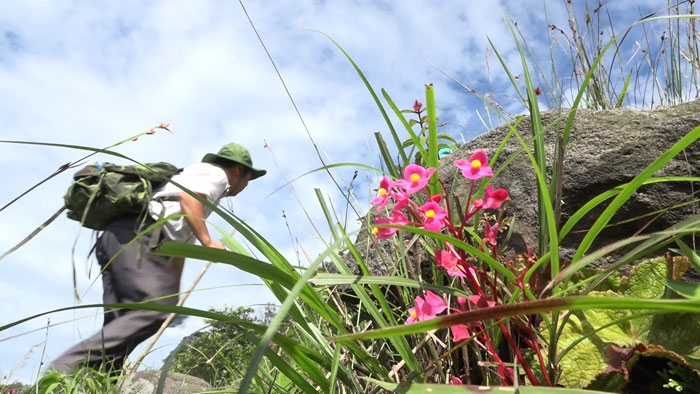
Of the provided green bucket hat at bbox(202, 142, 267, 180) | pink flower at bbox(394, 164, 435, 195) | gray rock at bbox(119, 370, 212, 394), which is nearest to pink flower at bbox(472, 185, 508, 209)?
pink flower at bbox(394, 164, 435, 195)

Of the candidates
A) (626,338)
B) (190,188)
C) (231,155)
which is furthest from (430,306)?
(231,155)

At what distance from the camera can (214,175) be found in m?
4.15

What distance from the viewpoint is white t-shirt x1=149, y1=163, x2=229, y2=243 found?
384 centimetres

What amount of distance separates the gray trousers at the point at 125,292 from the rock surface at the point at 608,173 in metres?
2.18

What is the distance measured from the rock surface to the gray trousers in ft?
7.17

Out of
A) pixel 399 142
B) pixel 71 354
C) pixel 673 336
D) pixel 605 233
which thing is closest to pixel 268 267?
pixel 399 142

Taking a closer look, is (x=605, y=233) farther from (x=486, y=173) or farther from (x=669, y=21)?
(x=669, y=21)

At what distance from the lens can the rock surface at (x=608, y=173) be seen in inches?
65.8

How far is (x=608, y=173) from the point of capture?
5.71 ft

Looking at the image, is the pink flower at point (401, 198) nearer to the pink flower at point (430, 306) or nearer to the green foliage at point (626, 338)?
the pink flower at point (430, 306)

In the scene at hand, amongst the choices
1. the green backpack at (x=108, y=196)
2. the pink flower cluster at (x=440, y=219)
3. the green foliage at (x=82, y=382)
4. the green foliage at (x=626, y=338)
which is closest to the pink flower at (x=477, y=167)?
the pink flower cluster at (x=440, y=219)

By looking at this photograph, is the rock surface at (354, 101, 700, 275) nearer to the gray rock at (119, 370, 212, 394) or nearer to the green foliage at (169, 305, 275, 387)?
the green foliage at (169, 305, 275, 387)

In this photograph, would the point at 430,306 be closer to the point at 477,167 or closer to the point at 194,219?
the point at 477,167

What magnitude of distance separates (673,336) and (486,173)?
45 centimetres
